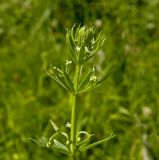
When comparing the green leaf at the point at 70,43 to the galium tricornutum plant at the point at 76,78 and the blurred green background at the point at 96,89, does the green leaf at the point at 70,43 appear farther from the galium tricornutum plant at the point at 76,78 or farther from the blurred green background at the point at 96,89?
the blurred green background at the point at 96,89

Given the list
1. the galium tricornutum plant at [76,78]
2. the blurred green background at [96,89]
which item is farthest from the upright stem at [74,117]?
the blurred green background at [96,89]

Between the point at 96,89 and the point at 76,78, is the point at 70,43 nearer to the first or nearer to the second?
the point at 76,78

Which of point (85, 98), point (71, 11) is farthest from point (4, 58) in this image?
point (85, 98)

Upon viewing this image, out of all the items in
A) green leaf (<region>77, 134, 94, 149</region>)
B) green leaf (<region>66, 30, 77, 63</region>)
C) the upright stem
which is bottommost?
green leaf (<region>77, 134, 94, 149</region>)

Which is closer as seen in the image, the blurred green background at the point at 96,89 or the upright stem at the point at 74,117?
the upright stem at the point at 74,117

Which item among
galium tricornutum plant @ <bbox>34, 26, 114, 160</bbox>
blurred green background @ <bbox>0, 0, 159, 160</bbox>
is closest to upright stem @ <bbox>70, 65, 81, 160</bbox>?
galium tricornutum plant @ <bbox>34, 26, 114, 160</bbox>

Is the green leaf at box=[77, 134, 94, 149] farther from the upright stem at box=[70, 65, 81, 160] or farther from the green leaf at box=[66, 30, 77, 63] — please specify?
the green leaf at box=[66, 30, 77, 63]

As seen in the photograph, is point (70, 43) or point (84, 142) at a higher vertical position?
point (70, 43)

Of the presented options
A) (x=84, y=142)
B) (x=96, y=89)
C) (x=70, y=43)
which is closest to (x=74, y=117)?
(x=84, y=142)
